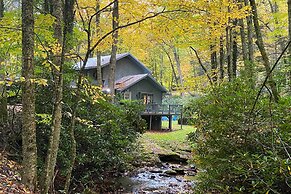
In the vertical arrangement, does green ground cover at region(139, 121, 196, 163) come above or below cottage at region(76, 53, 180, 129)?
below

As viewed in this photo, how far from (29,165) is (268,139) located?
3.63m

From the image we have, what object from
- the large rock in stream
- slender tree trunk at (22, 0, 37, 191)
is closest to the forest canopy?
slender tree trunk at (22, 0, 37, 191)

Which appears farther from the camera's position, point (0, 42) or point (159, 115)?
point (159, 115)

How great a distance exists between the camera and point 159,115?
2470 centimetres

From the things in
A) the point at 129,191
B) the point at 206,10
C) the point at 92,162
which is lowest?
the point at 129,191

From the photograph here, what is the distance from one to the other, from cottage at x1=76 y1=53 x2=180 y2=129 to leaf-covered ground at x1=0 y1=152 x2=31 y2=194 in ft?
57.4

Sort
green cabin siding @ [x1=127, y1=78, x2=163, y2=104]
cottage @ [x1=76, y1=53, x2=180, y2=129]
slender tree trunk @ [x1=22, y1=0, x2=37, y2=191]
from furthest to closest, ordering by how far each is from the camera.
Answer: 1. green cabin siding @ [x1=127, y1=78, x2=163, y2=104]
2. cottage @ [x1=76, y1=53, x2=180, y2=129]
3. slender tree trunk @ [x1=22, y1=0, x2=37, y2=191]

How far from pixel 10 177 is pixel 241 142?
418cm

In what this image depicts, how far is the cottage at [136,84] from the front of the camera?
81.4ft

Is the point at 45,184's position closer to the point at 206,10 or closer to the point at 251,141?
the point at 251,141

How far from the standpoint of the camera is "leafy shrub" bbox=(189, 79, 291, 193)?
383cm

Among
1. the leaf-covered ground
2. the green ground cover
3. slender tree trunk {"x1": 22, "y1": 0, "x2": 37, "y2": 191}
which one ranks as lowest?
the green ground cover

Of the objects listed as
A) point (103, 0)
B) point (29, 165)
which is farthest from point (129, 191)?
point (103, 0)

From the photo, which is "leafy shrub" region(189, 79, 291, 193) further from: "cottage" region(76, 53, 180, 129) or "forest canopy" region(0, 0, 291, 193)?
"cottage" region(76, 53, 180, 129)
